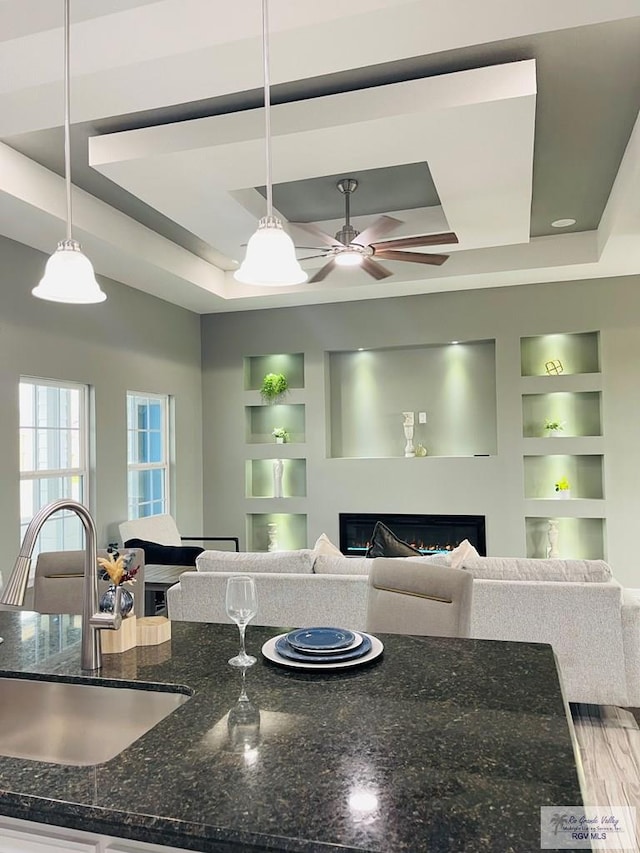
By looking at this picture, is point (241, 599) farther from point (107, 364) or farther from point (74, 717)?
point (107, 364)

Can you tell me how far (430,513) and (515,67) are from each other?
4.37 m

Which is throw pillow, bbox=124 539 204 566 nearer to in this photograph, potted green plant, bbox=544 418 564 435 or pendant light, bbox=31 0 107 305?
pendant light, bbox=31 0 107 305

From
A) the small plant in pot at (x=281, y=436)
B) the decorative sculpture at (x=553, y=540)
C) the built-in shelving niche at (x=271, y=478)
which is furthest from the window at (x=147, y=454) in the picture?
the decorative sculpture at (x=553, y=540)

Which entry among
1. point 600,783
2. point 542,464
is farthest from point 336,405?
point 600,783

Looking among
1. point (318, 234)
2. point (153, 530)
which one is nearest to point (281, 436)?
point (153, 530)

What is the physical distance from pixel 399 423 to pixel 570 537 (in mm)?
2037

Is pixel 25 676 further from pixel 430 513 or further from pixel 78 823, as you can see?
pixel 430 513

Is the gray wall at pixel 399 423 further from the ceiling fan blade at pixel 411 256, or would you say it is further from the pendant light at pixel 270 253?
the pendant light at pixel 270 253

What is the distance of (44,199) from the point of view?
→ 13.6 ft

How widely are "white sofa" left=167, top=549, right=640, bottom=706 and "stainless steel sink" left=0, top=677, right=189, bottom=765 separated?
6.60ft

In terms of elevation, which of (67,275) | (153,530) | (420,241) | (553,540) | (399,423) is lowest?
(553,540)

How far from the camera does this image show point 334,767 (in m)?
1.05

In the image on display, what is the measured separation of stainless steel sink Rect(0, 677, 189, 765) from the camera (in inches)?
56.2

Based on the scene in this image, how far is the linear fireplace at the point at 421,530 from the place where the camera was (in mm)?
6449
